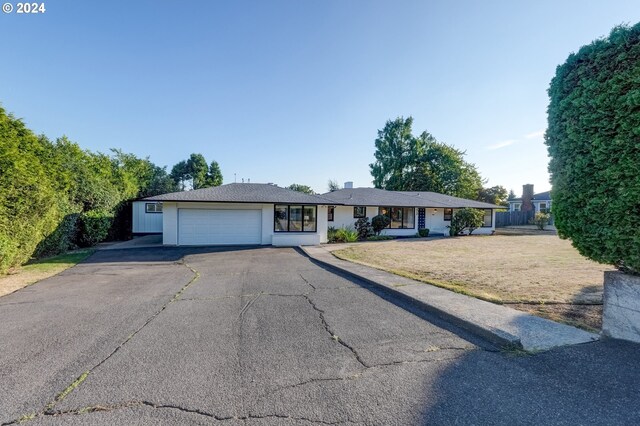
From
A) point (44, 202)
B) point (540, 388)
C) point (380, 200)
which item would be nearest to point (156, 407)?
point (540, 388)

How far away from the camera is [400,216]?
2081cm

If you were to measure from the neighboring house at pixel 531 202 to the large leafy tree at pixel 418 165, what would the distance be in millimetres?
5883

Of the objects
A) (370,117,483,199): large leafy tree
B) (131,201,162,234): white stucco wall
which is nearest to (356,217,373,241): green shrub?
(131,201,162,234): white stucco wall

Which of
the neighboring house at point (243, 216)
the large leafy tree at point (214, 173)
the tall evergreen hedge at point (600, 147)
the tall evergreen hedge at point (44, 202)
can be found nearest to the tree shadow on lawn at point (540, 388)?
the tall evergreen hedge at point (600, 147)

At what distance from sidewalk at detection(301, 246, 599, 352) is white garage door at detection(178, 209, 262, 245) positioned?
10747 mm

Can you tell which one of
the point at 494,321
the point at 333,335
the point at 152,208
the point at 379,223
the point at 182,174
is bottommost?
the point at 333,335

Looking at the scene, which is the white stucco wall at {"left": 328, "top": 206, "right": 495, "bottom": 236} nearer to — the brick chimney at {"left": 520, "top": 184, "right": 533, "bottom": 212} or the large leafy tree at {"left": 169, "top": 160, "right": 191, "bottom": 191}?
the brick chimney at {"left": 520, "top": 184, "right": 533, "bottom": 212}

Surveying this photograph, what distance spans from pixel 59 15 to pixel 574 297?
48.0 ft

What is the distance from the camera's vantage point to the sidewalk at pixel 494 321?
3.46 metres

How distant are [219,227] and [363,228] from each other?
9329mm

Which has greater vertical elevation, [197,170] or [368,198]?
[197,170]

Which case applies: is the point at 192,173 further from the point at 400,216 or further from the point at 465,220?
the point at 465,220

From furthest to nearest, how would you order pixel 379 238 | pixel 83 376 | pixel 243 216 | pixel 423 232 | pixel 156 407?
pixel 423 232 → pixel 379 238 → pixel 243 216 → pixel 83 376 → pixel 156 407

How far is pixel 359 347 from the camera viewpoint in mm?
3455
